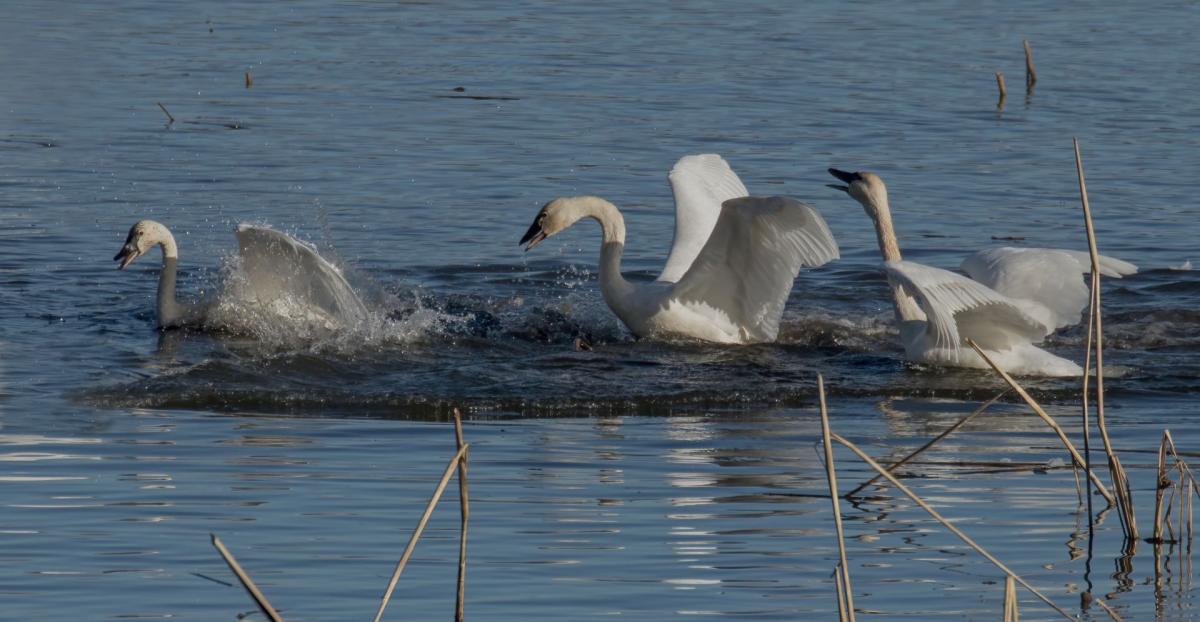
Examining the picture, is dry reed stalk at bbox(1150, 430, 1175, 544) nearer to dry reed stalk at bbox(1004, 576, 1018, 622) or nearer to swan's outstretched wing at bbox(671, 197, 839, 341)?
dry reed stalk at bbox(1004, 576, 1018, 622)

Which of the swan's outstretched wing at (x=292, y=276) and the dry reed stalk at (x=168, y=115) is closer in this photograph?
the swan's outstretched wing at (x=292, y=276)

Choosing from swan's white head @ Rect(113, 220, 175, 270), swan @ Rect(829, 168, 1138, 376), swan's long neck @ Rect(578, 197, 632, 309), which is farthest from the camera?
swan's white head @ Rect(113, 220, 175, 270)

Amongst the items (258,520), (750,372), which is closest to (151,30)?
(750,372)

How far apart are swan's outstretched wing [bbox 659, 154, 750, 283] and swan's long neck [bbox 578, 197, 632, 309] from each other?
28cm

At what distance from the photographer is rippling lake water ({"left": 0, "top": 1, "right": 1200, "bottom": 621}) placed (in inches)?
220

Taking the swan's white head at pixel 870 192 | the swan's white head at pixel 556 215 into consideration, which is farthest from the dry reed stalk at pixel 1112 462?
the swan's white head at pixel 556 215

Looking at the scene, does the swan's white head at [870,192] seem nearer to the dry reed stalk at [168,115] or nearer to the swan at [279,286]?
the swan at [279,286]

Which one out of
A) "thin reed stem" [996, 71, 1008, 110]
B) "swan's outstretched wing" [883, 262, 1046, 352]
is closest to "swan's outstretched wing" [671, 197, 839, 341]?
"swan's outstretched wing" [883, 262, 1046, 352]

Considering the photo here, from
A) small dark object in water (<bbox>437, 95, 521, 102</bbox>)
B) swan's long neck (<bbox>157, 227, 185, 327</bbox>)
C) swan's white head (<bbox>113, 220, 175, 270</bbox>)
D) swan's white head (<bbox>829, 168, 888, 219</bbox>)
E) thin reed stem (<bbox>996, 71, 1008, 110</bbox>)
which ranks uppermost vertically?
thin reed stem (<bbox>996, 71, 1008, 110</bbox>)

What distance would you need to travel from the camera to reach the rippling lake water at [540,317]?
559 centimetres

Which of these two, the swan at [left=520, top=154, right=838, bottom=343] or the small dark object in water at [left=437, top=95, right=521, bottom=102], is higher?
the small dark object in water at [left=437, top=95, right=521, bottom=102]

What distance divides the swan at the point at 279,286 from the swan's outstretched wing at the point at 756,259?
1713 mm

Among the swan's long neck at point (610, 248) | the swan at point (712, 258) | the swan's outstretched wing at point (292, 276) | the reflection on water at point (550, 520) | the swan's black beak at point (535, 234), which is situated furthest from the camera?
the swan's black beak at point (535, 234)

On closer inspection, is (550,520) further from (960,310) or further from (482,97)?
(482,97)
